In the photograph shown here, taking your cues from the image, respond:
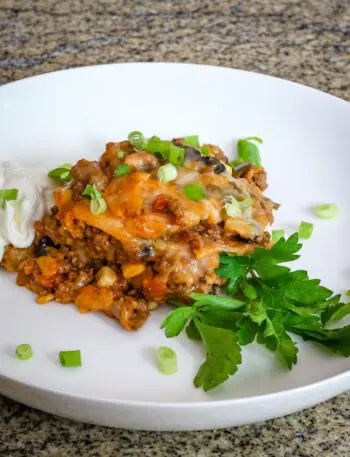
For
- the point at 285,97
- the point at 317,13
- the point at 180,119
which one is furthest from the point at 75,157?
the point at 317,13

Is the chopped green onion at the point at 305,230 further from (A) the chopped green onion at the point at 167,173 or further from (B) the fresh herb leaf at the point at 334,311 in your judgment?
(A) the chopped green onion at the point at 167,173

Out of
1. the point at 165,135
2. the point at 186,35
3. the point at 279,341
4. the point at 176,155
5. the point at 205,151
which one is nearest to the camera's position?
the point at 279,341

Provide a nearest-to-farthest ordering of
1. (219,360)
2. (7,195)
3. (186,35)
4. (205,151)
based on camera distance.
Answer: (219,360) < (7,195) < (205,151) < (186,35)

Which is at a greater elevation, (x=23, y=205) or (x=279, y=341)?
(x=23, y=205)

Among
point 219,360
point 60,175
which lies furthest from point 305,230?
point 60,175

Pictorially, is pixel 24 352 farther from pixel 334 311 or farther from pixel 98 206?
pixel 334 311

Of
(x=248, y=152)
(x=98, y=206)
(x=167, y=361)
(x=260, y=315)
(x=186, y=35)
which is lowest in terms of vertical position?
(x=167, y=361)

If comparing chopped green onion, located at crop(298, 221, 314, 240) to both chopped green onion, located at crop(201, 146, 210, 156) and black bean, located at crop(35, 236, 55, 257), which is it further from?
black bean, located at crop(35, 236, 55, 257)
